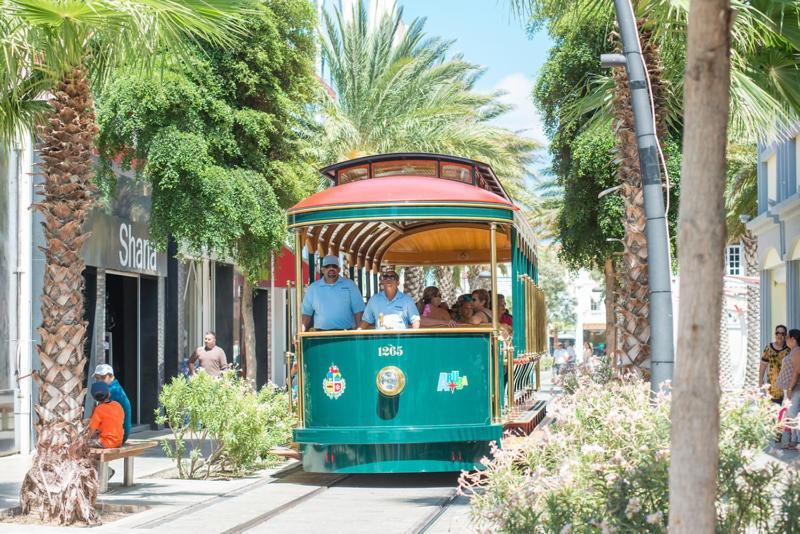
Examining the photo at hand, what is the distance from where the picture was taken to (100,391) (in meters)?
12.6

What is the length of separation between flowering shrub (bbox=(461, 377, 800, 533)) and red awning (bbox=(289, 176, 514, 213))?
22.3ft

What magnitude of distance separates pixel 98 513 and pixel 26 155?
805 cm

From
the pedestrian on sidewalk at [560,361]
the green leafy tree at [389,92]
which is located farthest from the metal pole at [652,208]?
the green leafy tree at [389,92]

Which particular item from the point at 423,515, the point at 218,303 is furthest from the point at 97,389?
the point at 218,303

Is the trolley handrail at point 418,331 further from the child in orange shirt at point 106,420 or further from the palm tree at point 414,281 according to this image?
the palm tree at point 414,281

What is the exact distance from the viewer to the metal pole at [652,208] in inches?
420

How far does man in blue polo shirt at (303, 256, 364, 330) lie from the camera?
43.8 feet

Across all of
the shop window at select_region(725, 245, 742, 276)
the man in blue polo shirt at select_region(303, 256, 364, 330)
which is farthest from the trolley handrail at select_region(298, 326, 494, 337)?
the shop window at select_region(725, 245, 742, 276)

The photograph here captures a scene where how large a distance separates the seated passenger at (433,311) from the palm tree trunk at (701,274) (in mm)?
8995

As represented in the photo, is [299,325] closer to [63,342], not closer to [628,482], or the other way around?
[63,342]

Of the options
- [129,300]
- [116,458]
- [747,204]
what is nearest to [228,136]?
[129,300]

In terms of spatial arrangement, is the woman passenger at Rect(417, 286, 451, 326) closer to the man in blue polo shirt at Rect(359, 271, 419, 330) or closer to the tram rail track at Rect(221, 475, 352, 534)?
Result: the man in blue polo shirt at Rect(359, 271, 419, 330)

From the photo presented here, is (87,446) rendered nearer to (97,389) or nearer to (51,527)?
(51,527)

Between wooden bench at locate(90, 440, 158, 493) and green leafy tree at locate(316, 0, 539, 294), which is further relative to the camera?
green leafy tree at locate(316, 0, 539, 294)
